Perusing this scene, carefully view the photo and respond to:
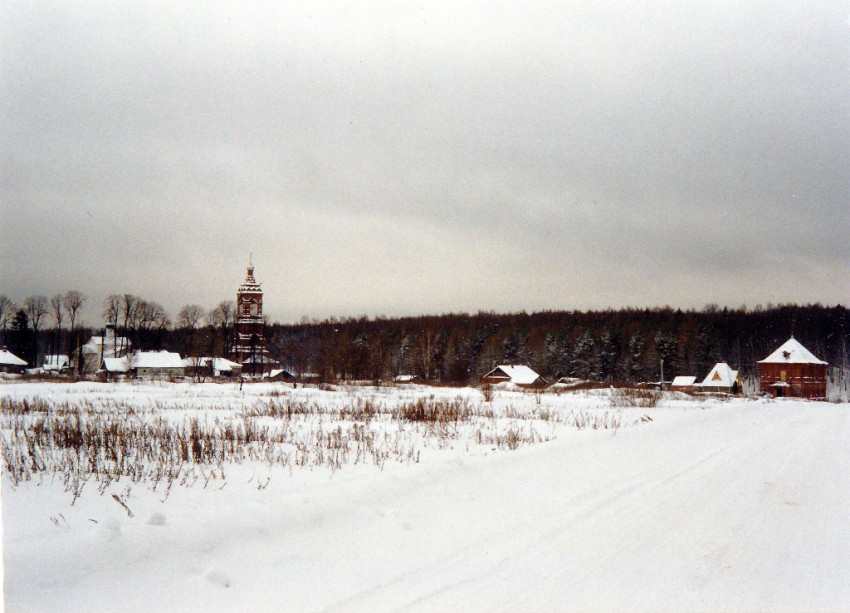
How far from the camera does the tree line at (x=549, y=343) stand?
9650cm

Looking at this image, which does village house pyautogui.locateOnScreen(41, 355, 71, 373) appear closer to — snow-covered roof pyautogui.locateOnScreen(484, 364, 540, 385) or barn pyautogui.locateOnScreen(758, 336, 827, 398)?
snow-covered roof pyautogui.locateOnScreen(484, 364, 540, 385)

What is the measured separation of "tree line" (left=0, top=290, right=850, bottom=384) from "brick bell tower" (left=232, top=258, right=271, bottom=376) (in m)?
2.28

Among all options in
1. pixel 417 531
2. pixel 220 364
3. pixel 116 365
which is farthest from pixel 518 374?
pixel 417 531

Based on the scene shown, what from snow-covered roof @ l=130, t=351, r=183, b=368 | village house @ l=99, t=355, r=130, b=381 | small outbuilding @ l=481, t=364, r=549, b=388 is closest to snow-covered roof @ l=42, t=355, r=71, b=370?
village house @ l=99, t=355, r=130, b=381

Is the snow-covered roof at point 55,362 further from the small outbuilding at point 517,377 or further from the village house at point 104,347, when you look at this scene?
the small outbuilding at point 517,377

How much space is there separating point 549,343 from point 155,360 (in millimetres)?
69257

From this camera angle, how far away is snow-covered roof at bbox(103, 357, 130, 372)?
88.2 m

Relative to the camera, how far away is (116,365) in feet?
293

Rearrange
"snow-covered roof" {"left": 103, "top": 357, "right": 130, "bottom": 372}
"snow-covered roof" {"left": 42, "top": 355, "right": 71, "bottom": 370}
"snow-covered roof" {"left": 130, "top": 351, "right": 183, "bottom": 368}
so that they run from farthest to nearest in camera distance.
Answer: "snow-covered roof" {"left": 130, "top": 351, "right": 183, "bottom": 368}, "snow-covered roof" {"left": 103, "top": 357, "right": 130, "bottom": 372}, "snow-covered roof" {"left": 42, "top": 355, "right": 71, "bottom": 370}

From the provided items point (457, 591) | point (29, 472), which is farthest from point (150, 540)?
point (29, 472)

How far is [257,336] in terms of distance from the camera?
4171 inches

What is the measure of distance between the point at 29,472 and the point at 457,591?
7676 mm

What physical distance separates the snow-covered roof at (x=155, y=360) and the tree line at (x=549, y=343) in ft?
12.3

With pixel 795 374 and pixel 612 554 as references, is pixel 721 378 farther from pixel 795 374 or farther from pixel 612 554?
pixel 612 554
